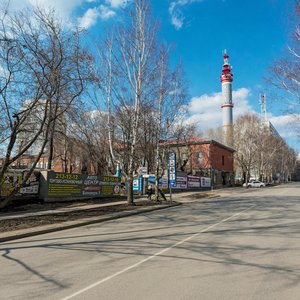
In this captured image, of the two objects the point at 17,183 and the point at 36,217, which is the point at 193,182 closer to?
the point at 17,183

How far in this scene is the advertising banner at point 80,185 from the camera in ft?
71.7

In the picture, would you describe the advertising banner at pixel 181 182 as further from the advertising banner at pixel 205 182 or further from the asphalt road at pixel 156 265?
the asphalt road at pixel 156 265

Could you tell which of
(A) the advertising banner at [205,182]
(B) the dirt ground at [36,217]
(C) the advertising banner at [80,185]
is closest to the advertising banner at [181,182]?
(A) the advertising banner at [205,182]

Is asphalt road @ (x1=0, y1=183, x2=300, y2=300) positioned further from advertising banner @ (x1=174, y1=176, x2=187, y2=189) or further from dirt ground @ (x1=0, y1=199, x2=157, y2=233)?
advertising banner @ (x1=174, y1=176, x2=187, y2=189)

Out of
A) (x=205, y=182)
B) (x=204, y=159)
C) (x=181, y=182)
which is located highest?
(x=204, y=159)

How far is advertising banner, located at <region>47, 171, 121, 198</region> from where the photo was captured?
71.7 feet

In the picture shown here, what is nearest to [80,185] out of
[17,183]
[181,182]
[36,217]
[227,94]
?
[17,183]

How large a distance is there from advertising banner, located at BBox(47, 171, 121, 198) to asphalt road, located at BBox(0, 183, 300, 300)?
10884 mm

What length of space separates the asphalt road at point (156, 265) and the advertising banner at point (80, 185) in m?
10.9

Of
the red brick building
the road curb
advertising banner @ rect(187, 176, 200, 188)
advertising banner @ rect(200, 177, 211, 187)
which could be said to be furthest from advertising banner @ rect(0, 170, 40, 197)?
the red brick building

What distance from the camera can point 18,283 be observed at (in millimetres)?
5750

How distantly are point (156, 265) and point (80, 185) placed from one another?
18.3 metres

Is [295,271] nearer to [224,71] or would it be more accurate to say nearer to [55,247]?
[55,247]

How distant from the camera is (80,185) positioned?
80.0 ft
